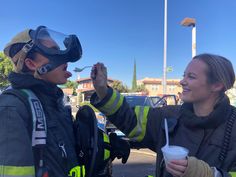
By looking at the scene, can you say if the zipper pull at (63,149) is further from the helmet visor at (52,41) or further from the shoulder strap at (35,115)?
the helmet visor at (52,41)

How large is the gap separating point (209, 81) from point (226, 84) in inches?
5.3

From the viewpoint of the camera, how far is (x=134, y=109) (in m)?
2.85

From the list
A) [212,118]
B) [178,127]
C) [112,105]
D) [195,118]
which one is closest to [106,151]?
[112,105]

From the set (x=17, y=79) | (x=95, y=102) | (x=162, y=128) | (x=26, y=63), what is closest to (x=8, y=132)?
(x=17, y=79)

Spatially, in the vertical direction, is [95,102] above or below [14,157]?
above

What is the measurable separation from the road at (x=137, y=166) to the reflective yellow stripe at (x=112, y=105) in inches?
193

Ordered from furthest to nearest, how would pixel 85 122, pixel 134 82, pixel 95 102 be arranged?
1. pixel 134 82
2. pixel 95 102
3. pixel 85 122

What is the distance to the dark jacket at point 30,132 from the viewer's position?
1.75 meters

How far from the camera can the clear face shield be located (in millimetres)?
2176

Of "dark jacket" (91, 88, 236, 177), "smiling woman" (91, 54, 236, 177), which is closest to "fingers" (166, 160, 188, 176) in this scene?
"smiling woman" (91, 54, 236, 177)

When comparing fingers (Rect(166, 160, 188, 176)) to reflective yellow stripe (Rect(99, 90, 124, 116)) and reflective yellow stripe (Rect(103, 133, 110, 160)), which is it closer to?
reflective yellow stripe (Rect(103, 133, 110, 160))

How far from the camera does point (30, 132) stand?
1.85m

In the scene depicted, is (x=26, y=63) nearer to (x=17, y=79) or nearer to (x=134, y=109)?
(x=17, y=79)

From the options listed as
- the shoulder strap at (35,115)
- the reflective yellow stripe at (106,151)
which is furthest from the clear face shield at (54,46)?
the reflective yellow stripe at (106,151)
